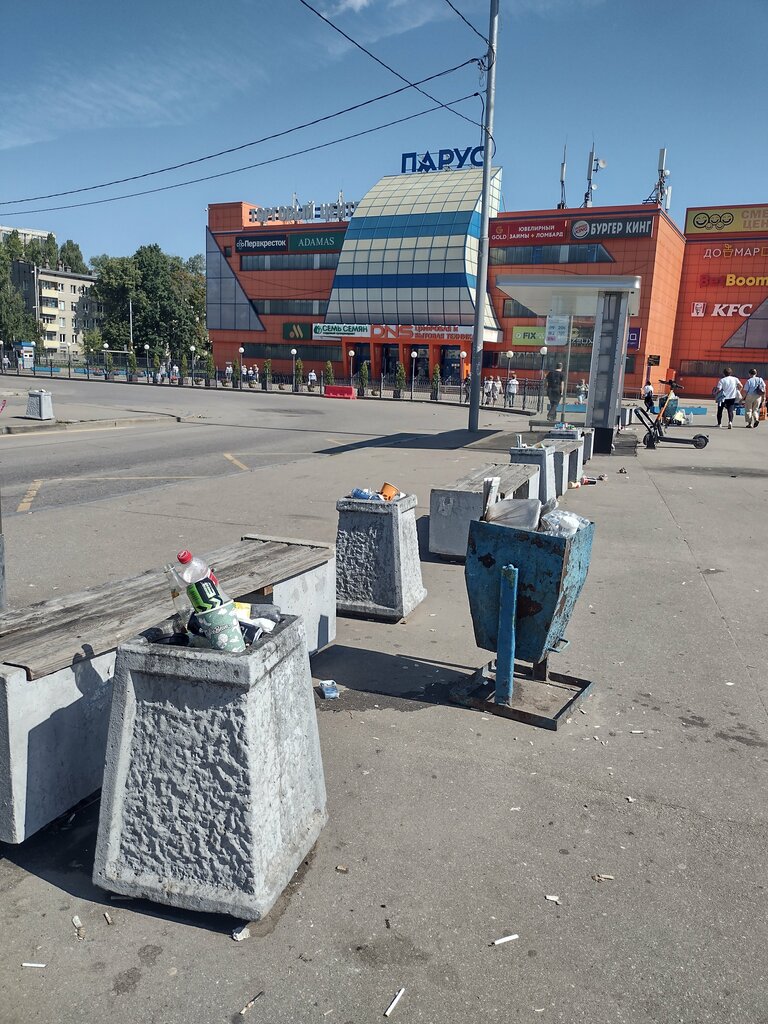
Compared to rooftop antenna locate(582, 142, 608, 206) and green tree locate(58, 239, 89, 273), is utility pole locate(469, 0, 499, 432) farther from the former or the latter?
green tree locate(58, 239, 89, 273)

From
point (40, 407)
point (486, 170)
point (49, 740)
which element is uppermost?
point (486, 170)

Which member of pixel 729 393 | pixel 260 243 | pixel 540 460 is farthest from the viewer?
pixel 260 243

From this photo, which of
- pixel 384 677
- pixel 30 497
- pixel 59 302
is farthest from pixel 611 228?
pixel 59 302

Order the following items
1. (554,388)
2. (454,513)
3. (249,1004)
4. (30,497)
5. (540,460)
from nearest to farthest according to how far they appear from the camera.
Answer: (249,1004), (454,513), (540,460), (30,497), (554,388)

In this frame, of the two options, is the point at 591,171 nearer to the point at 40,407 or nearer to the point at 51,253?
the point at 40,407

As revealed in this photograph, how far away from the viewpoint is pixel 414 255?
59.8 meters

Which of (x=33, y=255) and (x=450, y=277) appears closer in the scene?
(x=450, y=277)

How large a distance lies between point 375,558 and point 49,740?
305cm

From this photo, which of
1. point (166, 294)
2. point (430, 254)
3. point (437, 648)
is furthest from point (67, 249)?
point (437, 648)

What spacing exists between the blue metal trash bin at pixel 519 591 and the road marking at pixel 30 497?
729 centimetres

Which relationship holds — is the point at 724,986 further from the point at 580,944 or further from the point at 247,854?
the point at 247,854

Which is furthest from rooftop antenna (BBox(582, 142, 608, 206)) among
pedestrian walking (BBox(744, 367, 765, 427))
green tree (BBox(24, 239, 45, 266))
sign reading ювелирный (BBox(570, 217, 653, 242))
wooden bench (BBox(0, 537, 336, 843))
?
green tree (BBox(24, 239, 45, 266))

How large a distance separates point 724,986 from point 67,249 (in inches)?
6102

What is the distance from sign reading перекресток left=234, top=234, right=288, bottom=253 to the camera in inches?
2601
